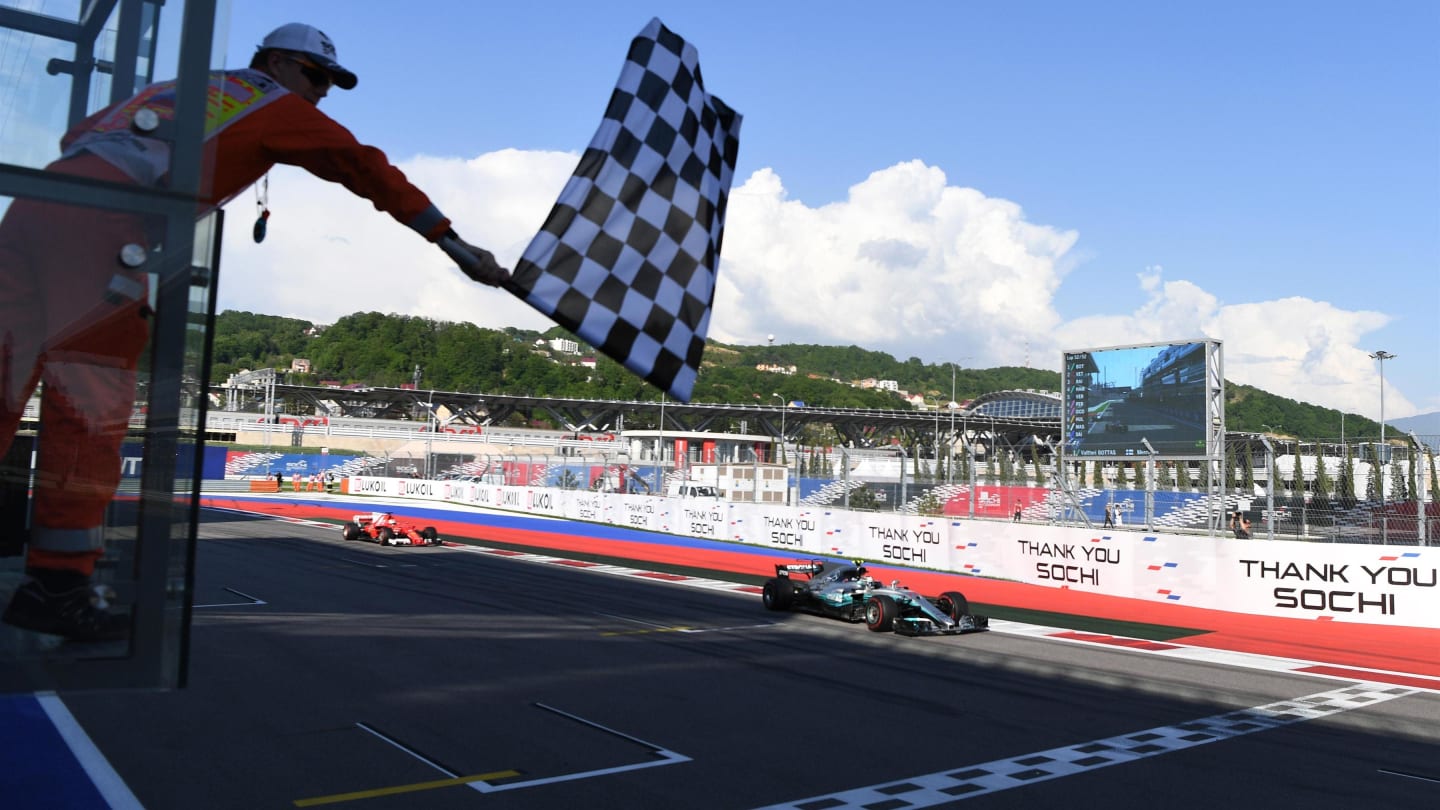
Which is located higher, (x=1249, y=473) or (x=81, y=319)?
(x=1249, y=473)

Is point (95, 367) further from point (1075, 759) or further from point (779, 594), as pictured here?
point (779, 594)

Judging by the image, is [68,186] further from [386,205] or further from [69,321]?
[386,205]

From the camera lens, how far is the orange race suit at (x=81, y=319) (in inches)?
66.6

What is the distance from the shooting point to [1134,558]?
57.0 feet

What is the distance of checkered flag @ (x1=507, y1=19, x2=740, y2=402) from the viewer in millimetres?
2773

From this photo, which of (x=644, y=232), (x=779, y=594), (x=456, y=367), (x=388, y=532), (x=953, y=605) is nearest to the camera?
(x=644, y=232)

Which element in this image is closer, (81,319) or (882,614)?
(81,319)

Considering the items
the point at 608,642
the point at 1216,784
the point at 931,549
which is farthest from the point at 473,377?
the point at 1216,784

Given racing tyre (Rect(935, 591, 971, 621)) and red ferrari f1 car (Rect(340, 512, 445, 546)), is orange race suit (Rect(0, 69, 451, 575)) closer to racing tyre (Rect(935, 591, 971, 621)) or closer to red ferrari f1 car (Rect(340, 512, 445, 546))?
racing tyre (Rect(935, 591, 971, 621))

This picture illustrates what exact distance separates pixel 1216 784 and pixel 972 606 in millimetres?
10120

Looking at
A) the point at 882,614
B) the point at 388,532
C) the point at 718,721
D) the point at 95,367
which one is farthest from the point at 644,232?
the point at 388,532

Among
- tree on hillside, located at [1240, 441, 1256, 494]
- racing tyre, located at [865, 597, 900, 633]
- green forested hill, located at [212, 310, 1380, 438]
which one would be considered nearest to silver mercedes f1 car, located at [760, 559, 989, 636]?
racing tyre, located at [865, 597, 900, 633]

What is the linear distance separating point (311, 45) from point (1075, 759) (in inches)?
262

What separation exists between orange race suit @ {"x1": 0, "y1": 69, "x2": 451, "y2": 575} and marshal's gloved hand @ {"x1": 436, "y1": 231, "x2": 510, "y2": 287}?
21.7 inches
